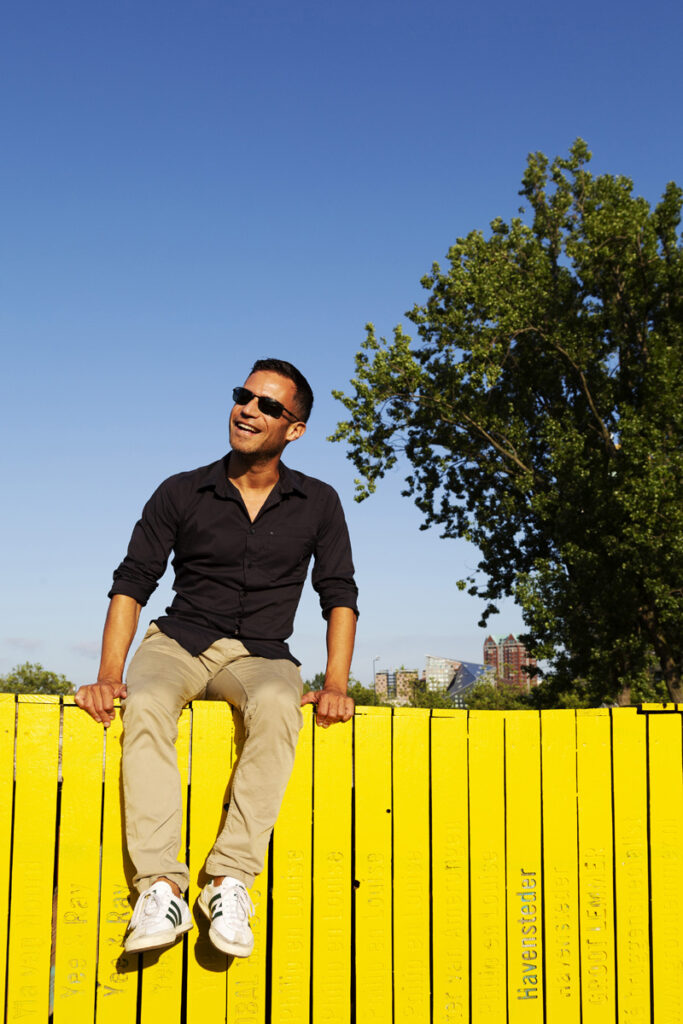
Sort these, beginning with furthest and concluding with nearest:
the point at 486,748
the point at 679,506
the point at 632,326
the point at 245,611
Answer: the point at 632,326
the point at 679,506
the point at 486,748
the point at 245,611

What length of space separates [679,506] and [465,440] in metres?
5.66

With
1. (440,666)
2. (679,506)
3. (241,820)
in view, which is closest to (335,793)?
(241,820)

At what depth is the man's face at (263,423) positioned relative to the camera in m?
4.25

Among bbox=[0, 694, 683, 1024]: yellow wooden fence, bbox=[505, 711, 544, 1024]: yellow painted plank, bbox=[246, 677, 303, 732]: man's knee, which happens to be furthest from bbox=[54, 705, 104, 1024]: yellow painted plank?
bbox=[505, 711, 544, 1024]: yellow painted plank

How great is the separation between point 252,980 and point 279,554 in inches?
75.3

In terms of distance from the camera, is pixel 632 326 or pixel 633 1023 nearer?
pixel 633 1023

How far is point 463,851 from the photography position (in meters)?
4.26

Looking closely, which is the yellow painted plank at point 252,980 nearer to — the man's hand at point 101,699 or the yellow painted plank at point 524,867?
the man's hand at point 101,699

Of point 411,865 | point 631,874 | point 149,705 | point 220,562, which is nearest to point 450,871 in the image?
point 411,865

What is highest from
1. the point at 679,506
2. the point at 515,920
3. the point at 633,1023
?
the point at 679,506

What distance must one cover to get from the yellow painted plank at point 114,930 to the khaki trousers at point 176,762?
33cm

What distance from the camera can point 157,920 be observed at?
3.29 meters

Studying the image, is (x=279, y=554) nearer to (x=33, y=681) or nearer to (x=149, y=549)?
(x=149, y=549)

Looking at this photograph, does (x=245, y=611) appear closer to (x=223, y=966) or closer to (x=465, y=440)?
(x=223, y=966)
